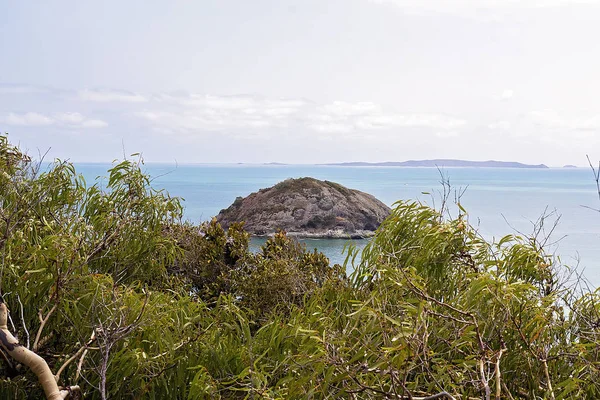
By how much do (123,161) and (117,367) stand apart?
2.80 m

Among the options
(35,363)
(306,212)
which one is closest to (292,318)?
(35,363)

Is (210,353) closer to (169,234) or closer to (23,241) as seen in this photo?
(23,241)

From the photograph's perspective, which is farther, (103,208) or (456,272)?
(103,208)

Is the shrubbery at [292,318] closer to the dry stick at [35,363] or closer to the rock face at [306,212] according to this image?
the dry stick at [35,363]

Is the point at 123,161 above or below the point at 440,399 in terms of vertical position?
above

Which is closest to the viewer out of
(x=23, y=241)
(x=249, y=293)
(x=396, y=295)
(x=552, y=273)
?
(x=396, y=295)

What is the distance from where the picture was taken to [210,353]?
478 centimetres

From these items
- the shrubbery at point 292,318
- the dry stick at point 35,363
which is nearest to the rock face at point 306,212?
the shrubbery at point 292,318

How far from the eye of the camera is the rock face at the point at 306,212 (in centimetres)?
3212

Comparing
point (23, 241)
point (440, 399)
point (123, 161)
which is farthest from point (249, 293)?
point (440, 399)

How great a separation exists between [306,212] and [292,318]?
2835cm

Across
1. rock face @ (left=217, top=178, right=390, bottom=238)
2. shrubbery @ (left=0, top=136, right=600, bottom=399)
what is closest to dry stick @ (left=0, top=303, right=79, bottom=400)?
shrubbery @ (left=0, top=136, right=600, bottom=399)

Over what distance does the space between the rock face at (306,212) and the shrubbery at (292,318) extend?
24528mm

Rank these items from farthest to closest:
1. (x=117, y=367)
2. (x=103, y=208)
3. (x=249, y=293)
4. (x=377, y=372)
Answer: (x=249, y=293)
(x=103, y=208)
(x=117, y=367)
(x=377, y=372)
